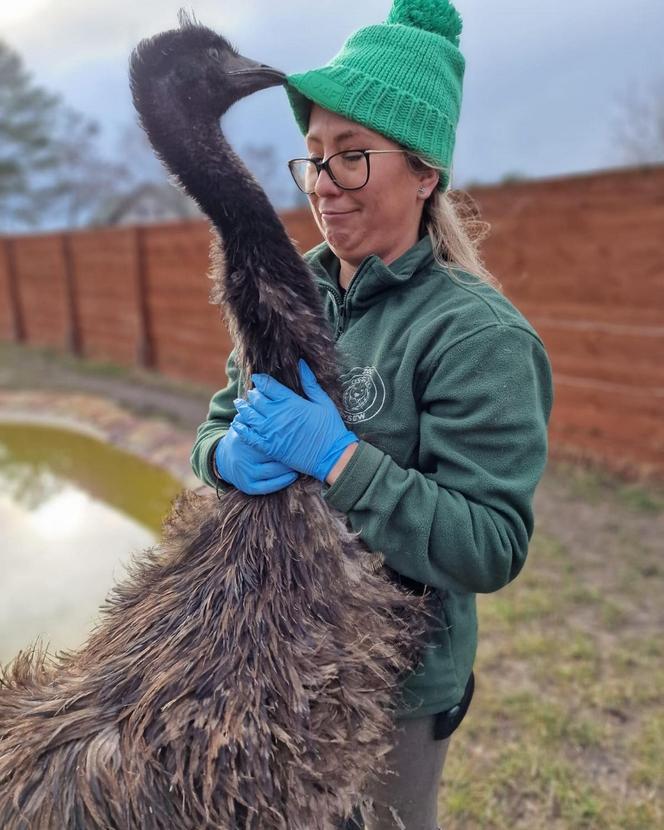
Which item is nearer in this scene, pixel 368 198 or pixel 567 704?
pixel 368 198

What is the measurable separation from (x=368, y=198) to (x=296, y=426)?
528mm

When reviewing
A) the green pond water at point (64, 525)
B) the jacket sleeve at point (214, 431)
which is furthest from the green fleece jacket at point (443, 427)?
the green pond water at point (64, 525)

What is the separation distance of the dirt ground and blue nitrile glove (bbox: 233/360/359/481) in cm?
178

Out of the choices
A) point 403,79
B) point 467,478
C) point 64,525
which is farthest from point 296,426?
point 64,525

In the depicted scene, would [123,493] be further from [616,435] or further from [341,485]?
[341,485]

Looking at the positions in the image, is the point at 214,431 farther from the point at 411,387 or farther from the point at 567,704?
the point at 567,704

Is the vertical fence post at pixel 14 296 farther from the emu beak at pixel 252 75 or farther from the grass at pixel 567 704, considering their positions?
the emu beak at pixel 252 75

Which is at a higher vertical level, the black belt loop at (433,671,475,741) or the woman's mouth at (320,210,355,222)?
the woman's mouth at (320,210,355,222)

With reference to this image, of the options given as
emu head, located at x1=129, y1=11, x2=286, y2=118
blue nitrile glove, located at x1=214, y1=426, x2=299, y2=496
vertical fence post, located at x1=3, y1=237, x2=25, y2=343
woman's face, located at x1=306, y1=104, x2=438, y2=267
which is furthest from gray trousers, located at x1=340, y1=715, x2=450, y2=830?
vertical fence post, located at x1=3, y1=237, x2=25, y2=343

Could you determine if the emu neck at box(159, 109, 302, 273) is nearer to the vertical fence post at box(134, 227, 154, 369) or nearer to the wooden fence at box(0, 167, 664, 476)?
the wooden fence at box(0, 167, 664, 476)

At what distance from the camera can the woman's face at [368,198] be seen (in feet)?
4.86

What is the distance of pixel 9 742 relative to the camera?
1.27m

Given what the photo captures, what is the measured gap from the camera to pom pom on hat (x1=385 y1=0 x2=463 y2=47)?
1.53 m

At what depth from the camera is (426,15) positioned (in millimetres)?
1528
